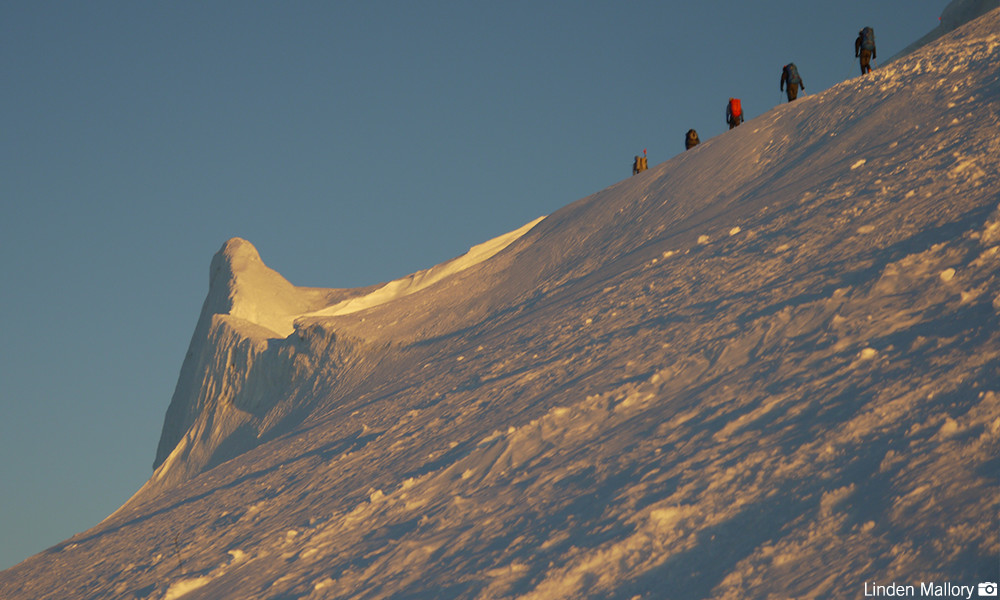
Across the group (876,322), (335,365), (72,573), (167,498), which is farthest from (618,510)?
(335,365)

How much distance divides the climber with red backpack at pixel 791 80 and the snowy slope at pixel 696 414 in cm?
290

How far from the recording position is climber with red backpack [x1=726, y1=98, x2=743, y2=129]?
62.1ft

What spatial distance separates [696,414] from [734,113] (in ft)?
45.8

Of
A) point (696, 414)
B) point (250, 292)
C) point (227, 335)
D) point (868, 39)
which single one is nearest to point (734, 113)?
point (868, 39)

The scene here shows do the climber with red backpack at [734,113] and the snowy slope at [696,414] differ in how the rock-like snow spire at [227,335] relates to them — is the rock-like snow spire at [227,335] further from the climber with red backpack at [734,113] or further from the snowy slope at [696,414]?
the climber with red backpack at [734,113]

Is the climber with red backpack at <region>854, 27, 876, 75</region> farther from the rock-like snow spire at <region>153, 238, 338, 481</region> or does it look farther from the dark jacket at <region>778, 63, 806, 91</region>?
the rock-like snow spire at <region>153, 238, 338, 481</region>

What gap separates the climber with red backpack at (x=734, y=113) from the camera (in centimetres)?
1892

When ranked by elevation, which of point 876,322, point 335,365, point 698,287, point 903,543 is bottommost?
point 903,543

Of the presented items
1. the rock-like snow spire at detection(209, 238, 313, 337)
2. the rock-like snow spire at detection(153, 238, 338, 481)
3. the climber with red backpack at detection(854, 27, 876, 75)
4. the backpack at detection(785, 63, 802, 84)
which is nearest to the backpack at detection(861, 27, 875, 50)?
the climber with red backpack at detection(854, 27, 876, 75)

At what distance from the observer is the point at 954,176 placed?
8.21 meters

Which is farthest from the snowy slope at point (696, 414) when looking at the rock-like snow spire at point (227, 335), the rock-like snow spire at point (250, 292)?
the rock-like snow spire at point (250, 292)

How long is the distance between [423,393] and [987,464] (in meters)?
8.10

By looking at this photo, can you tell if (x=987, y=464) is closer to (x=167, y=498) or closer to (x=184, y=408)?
(x=167, y=498)

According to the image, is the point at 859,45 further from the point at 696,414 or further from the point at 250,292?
the point at 250,292
